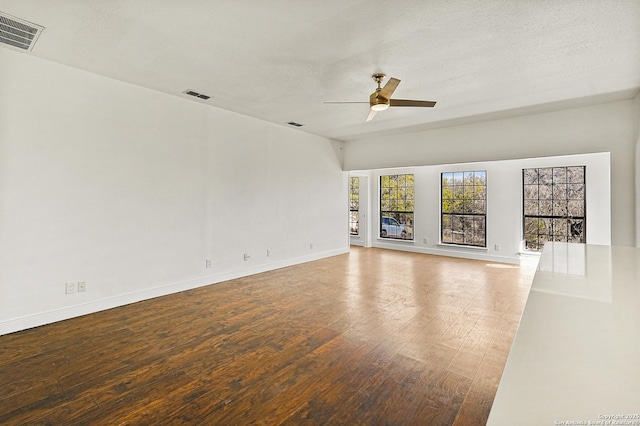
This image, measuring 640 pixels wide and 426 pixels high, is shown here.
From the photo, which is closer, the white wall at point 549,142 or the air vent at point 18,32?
the air vent at point 18,32

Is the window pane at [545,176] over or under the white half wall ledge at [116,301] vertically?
over

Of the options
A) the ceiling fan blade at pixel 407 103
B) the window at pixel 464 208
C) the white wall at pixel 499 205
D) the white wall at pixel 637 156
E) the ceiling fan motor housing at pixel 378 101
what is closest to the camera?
the ceiling fan motor housing at pixel 378 101

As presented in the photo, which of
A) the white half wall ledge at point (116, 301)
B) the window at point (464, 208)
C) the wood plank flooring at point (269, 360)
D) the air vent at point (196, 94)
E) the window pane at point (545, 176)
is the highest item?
the air vent at point (196, 94)

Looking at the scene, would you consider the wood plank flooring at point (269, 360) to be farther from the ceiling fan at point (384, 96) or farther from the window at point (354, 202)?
the window at point (354, 202)

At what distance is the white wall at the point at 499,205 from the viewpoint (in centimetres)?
597

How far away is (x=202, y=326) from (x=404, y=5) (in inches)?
136

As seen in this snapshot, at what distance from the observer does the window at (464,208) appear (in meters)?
7.35

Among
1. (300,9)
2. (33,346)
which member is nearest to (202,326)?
(33,346)

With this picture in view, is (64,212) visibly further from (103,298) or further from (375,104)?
(375,104)

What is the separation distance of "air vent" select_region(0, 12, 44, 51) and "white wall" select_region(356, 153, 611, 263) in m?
7.33

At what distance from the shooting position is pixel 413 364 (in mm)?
2588

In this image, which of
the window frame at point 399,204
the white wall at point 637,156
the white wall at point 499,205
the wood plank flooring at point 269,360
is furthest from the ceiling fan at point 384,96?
the window frame at point 399,204

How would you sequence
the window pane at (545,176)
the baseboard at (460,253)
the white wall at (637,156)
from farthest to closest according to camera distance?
the baseboard at (460,253), the window pane at (545,176), the white wall at (637,156)

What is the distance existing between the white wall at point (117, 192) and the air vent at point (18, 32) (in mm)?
257
